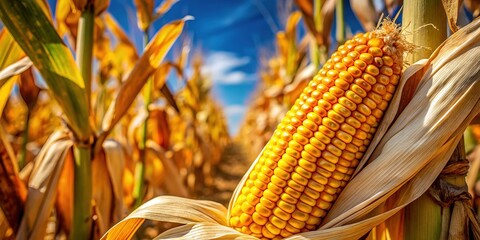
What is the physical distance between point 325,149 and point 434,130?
23 centimetres

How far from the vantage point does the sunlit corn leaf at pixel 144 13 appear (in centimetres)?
217

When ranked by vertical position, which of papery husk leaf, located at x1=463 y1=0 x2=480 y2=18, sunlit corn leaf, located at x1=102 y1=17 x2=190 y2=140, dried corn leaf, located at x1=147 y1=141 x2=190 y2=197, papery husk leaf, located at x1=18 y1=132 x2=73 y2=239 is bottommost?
dried corn leaf, located at x1=147 y1=141 x2=190 y2=197

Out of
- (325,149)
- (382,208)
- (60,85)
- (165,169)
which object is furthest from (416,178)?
(165,169)

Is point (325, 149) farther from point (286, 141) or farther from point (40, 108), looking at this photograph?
point (40, 108)

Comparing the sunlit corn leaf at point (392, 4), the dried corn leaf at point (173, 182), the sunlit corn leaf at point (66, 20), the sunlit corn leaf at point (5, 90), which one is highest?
the sunlit corn leaf at point (66, 20)

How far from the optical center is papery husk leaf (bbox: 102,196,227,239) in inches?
35.1

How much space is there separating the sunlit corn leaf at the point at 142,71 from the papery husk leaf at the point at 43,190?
0.60 ft

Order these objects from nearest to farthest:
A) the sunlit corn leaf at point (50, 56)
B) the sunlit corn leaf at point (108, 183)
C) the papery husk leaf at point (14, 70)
A: the sunlit corn leaf at point (50, 56) < the papery husk leaf at point (14, 70) < the sunlit corn leaf at point (108, 183)

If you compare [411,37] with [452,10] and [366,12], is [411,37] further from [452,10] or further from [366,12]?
[366,12]

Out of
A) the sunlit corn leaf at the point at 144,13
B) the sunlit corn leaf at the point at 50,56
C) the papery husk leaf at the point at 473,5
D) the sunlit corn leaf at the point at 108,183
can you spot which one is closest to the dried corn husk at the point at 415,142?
the sunlit corn leaf at the point at 50,56

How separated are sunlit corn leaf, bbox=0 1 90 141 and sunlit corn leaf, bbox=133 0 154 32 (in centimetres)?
99

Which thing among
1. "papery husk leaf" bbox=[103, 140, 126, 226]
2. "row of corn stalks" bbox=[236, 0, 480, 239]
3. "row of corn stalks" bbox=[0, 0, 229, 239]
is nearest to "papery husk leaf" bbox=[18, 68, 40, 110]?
"row of corn stalks" bbox=[0, 0, 229, 239]

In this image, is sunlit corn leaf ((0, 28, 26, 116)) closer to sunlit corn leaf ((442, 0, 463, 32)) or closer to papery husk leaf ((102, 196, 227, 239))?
papery husk leaf ((102, 196, 227, 239))

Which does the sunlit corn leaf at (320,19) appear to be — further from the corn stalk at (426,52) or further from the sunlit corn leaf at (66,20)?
the corn stalk at (426,52)
